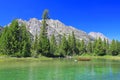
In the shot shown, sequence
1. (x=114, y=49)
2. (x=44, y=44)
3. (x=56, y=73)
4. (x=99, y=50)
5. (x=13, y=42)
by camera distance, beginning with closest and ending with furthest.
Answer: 1. (x=56, y=73)
2. (x=13, y=42)
3. (x=44, y=44)
4. (x=99, y=50)
5. (x=114, y=49)

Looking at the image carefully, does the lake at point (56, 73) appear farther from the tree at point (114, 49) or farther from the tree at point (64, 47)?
the tree at point (114, 49)

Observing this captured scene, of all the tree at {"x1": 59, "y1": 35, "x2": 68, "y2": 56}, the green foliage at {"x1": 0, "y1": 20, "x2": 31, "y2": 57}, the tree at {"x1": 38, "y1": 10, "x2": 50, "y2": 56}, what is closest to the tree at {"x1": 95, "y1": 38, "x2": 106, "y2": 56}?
the tree at {"x1": 59, "y1": 35, "x2": 68, "y2": 56}

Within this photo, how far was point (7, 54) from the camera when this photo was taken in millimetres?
88812

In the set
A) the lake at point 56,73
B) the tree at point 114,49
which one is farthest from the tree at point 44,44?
the lake at point 56,73

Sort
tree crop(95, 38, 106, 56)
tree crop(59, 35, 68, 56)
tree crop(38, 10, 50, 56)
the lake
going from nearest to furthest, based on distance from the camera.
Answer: the lake
tree crop(38, 10, 50, 56)
tree crop(59, 35, 68, 56)
tree crop(95, 38, 106, 56)

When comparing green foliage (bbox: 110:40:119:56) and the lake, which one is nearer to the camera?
the lake

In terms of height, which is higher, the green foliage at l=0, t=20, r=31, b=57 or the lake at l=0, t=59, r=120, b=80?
the green foliage at l=0, t=20, r=31, b=57

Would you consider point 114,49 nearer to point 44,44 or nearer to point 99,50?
point 99,50

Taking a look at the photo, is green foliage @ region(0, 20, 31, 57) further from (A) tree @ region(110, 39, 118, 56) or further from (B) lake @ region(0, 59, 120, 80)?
(A) tree @ region(110, 39, 118, 56)

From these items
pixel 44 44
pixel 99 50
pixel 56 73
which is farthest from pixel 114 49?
pixel 56 73

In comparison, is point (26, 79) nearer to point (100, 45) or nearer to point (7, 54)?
point (7, 54)

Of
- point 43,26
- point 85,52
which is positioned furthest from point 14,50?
point 85,52

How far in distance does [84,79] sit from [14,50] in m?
61.4

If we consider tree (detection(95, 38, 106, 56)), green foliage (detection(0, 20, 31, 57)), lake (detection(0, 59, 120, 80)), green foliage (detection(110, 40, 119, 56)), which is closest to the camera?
lake (detection(0, 59, 120, 80))
